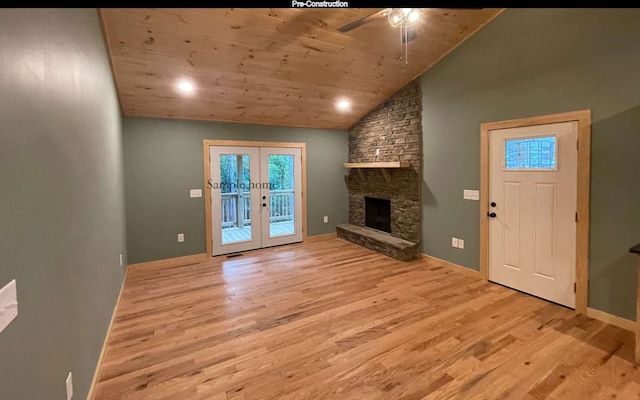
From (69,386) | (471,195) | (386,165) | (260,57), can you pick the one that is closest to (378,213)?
(386,165)

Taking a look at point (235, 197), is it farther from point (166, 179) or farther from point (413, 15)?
point (413, 15)

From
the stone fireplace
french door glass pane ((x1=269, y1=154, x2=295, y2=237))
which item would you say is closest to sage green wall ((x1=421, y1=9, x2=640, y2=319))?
the stone fireplace

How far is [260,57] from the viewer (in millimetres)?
3525

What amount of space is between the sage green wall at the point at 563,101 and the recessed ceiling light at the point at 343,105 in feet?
4.66

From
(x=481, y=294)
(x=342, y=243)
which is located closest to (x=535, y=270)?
(x=481, y=294)

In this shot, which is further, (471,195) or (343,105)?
(343,105)

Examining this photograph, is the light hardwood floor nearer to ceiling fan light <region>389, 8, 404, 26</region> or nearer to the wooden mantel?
the wooden mantel

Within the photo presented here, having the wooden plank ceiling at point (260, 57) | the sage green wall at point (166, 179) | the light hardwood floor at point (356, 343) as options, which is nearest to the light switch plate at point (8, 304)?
the light hardwood floor at point (356, 343)

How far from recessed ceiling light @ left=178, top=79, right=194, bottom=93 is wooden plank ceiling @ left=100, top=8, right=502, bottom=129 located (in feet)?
0.27

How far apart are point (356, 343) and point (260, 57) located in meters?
3.23

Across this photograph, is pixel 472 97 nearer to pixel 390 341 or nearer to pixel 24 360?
pixel 390 341

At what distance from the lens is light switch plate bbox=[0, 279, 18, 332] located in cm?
89

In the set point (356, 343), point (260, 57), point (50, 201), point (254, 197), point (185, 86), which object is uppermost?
point (260, 57)

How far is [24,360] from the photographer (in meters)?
1.03
